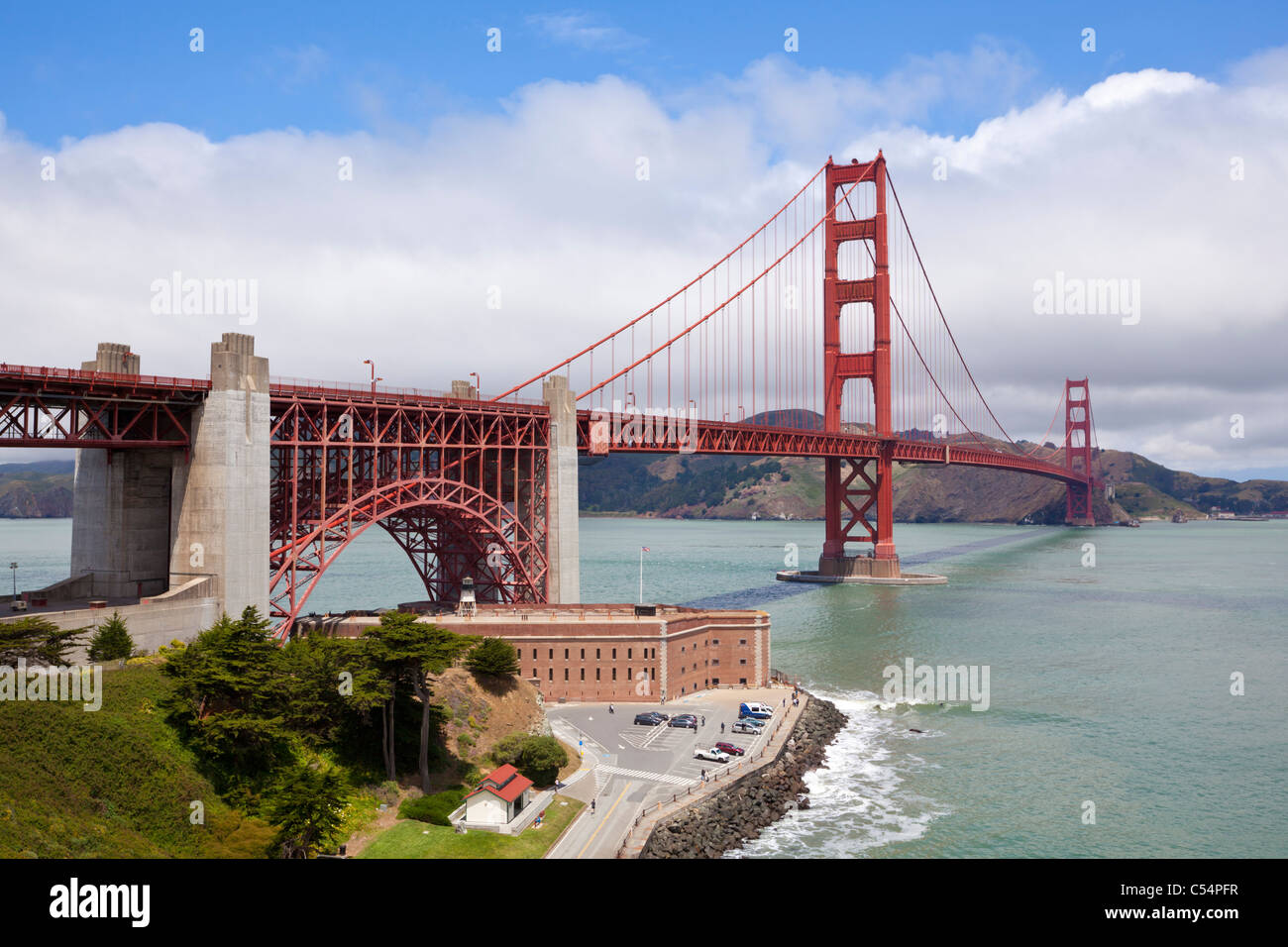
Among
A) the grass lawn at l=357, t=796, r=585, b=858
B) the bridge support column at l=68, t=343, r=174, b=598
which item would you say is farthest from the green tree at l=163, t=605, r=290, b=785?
the bridge support column at l=68, t=343, r=174, b=598

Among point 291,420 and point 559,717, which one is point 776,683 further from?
point 291,420

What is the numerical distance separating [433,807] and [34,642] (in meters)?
14.6

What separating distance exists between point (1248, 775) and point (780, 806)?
22.0 m

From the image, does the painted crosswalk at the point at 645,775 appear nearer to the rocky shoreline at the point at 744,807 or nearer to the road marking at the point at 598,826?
the road marking at the point at 598,826

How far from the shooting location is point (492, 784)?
1308 inches

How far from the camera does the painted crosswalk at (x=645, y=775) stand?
3794 centimetres

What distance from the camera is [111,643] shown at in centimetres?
3578

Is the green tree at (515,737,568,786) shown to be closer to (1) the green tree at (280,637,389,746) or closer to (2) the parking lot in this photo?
(2) the parking lot

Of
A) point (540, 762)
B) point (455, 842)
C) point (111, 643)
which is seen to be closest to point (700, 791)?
point (540, 762)

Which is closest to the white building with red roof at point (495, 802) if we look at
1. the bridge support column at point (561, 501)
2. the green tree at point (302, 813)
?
the green tree at point (302, 813)

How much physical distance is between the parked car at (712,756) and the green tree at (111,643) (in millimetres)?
23096

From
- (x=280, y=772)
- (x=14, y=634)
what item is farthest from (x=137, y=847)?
(x=14, y=634)

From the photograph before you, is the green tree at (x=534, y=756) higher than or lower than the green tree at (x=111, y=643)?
lower

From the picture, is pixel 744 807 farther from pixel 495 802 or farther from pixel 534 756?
pixel 495 802
